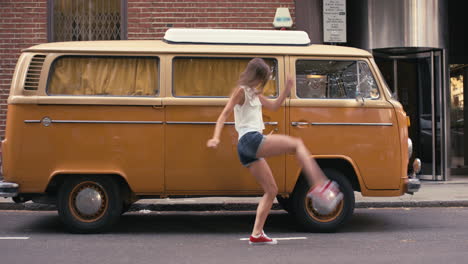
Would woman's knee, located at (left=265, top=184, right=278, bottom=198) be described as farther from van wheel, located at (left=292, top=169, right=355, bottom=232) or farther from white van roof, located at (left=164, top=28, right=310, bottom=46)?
white van roof, located at (left=164, top=28, right=310, bottom=46)

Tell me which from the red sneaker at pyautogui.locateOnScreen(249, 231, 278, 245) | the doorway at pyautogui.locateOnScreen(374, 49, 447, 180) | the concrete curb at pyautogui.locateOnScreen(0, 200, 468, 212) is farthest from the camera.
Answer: the doorway at pyautogui.locateOnScreen(374, 49, 447, 180)

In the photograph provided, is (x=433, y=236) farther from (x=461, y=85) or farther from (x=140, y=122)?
(x=461, y=85)

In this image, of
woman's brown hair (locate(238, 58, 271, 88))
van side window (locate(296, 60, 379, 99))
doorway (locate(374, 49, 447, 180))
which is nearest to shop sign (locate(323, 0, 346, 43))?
doorway (locate(374, 49, 447, 180))

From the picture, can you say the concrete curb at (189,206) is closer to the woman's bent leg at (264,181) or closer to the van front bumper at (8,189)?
the van front bumper at (8,189)

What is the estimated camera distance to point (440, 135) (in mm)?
13305

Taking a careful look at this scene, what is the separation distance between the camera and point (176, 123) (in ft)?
23.8

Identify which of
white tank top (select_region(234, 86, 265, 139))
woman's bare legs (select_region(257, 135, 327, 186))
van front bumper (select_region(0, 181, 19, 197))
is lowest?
van front bumper (select_region(0, 181, 19, 197))

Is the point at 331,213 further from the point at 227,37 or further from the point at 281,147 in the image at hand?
the point at 227,37

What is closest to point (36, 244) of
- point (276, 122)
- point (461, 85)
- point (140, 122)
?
point (140, 122)

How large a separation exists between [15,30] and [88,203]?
21.7ft

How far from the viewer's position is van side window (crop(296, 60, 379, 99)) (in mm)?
7496

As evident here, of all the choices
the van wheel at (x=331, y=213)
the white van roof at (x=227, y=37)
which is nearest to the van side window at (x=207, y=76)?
the white van roof at (x=227, y=37)

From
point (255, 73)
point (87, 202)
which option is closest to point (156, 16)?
point (87, 202)

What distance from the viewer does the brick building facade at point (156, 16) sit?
41.3ft
